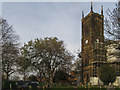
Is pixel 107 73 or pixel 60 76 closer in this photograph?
pixel 60 76

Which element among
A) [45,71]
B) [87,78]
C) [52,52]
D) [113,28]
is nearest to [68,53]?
[52,52]

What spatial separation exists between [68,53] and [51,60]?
3.90m

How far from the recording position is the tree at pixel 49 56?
98.9 ft

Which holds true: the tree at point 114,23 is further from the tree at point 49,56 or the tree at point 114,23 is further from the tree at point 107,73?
the tree at point 107,73

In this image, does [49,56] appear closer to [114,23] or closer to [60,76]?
[60,76]

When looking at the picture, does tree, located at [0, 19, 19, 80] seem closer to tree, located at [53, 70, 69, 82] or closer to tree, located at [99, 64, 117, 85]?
tree, located at [53, 70, 69, 82]

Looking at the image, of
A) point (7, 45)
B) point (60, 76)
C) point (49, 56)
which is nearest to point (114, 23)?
point (7, 45)

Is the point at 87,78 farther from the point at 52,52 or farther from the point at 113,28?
the point at 113,28

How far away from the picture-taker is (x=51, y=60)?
31.2 metres

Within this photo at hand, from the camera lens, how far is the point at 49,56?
30.3 m

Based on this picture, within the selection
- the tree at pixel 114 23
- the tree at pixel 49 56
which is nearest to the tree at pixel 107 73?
the tree at pixel 49 56

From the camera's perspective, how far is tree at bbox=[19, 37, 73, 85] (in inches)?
1187

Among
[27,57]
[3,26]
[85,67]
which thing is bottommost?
[85,67]

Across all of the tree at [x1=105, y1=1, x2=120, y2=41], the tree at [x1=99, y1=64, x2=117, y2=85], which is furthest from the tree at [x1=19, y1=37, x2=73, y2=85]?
the tree at [x1=105, y1=1, x2=120, y2=41]
